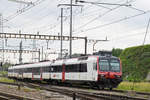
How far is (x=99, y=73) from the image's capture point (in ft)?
84.6

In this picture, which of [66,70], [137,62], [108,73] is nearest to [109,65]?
[108,73]

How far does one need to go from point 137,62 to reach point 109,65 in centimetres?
2557

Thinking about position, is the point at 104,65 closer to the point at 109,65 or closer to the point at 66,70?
the point at 109,65

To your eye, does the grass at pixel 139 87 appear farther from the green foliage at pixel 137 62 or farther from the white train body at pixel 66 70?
Answer: the green foliage at pixel 137 62

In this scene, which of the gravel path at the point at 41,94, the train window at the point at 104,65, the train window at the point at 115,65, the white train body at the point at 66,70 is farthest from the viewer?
the white train body at the point at 66,70

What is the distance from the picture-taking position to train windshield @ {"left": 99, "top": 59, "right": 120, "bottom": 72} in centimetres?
2623

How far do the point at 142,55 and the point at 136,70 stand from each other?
123 inches

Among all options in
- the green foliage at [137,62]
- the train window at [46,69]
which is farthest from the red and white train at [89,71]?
the green foliage at [137,62]

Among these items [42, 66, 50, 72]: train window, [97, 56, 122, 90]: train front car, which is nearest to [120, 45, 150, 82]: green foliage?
[42, 66, 50, 72]: train window

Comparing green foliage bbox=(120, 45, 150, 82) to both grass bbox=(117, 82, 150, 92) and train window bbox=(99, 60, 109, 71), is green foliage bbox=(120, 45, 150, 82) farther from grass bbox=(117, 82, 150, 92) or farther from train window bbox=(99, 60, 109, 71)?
train window bbox=(99, 60, 109, 71)

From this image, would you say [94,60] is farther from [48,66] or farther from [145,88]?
[48,66]

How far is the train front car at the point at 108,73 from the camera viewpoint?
2591 cm

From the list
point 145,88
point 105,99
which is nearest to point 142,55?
point 145,88

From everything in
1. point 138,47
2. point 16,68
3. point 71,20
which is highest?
point 71,20
